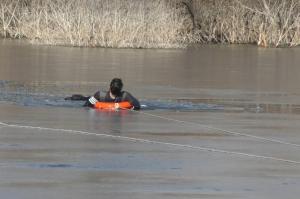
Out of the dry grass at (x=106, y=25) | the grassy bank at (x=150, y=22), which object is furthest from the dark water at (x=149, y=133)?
the grassy bank at (x=150, y=22)

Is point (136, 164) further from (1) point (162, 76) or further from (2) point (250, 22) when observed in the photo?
(2) point (250, 22)

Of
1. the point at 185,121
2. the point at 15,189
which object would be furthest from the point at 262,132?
the point at 15,189

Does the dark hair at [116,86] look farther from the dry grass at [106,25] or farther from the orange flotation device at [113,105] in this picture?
the dry grass at [106,25]

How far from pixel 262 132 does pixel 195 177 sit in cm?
491

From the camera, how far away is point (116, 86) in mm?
18906

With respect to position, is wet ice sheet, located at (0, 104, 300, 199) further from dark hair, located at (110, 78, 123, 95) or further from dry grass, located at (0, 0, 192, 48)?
dry grass, located at (0, 0, 192, 48)

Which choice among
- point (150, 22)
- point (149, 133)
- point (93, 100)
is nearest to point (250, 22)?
point (150, 22)

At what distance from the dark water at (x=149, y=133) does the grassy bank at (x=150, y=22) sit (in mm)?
12648

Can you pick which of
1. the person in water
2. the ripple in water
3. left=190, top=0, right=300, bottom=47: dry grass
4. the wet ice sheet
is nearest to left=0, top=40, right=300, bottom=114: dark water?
the ripple in water

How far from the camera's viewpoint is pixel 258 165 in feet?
40.5

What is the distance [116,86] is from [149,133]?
11.4 feet

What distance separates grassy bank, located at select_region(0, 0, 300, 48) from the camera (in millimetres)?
46625

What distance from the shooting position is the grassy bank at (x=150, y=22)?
46625mm

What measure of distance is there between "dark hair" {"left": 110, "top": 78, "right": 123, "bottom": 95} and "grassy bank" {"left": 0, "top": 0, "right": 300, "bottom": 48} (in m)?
26.7
